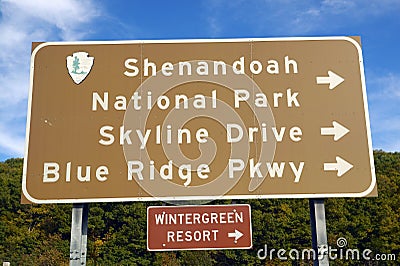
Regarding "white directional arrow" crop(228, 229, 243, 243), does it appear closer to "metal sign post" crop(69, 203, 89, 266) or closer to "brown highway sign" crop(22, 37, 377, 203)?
"brown highway sign" crop(22, 37, 377, 203)

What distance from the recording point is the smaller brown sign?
6.49 meters

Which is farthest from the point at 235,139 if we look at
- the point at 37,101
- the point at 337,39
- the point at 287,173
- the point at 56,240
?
the point at 56,240

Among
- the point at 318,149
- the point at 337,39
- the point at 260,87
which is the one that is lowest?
the point at 318,149

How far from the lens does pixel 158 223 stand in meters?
6.57

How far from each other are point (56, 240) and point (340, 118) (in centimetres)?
5021

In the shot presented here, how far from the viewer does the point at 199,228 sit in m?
6.53

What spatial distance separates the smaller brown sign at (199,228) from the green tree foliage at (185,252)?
43866mm

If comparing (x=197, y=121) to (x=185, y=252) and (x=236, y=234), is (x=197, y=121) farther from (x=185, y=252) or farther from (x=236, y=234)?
(x=185, y=252)

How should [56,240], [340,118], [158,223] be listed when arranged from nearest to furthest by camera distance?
A: [158,223], [340,118], [56,240]

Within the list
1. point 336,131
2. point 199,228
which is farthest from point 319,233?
point 199,228

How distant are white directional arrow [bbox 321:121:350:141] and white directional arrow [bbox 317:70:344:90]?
1.89 ft

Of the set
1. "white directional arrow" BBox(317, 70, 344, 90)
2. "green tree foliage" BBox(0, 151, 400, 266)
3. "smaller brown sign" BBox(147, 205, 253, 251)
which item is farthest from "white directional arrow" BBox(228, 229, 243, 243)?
"green tree foliage" BBox(0, 151, 400, 266)

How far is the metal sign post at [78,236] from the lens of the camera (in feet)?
21.6

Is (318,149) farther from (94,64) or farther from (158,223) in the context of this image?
(94,64)
